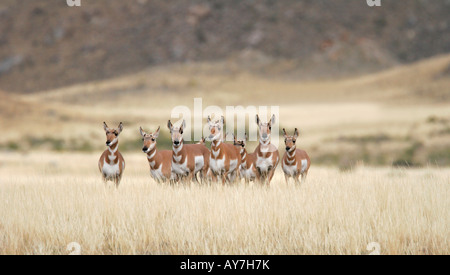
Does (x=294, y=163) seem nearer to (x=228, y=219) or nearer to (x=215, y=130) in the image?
(x=215, y=130)

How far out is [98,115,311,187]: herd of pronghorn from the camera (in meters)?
14.2

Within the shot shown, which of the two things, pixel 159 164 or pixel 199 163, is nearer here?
pixel 159 164

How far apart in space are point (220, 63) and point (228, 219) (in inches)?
3407

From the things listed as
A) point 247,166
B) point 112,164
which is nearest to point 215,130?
point 247,166

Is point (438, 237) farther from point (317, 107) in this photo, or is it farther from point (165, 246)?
point (317, 107)

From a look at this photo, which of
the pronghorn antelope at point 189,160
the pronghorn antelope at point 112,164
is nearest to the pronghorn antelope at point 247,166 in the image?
the pronghorn antelope at point 189,160

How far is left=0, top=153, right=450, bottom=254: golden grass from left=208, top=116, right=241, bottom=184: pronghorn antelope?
769mm

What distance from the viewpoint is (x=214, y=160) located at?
577 inches

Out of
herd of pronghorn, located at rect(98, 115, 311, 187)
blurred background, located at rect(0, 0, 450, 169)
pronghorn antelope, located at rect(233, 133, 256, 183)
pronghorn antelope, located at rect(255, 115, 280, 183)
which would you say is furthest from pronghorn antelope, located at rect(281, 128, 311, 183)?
blurred background, located at rect(0, 0, 450, 169)

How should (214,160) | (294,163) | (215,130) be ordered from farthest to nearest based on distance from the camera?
1. (294,163)
2. (214,160)
3. (215,130)

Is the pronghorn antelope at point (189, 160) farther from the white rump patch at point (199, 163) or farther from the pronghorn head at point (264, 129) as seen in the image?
the pronghorn head at point (264, 129)

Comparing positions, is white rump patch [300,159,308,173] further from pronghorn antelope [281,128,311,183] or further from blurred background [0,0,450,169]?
blurred background [0,0,450,169]

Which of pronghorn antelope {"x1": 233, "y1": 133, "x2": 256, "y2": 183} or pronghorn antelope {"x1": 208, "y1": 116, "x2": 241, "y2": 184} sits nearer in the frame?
pronghorn antelope {"x1": 208, "y1": 116, "x2": 241, "y2": 184}

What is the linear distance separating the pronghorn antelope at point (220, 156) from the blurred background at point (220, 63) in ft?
102
